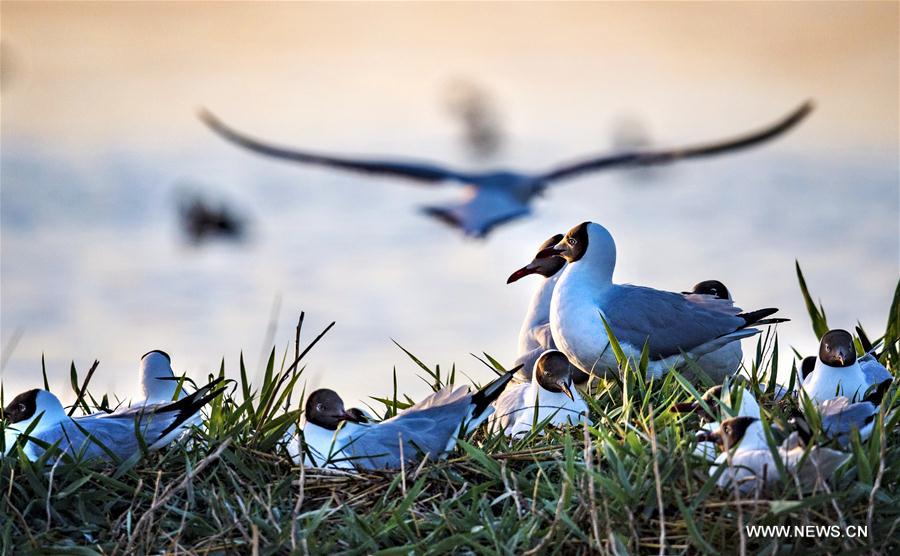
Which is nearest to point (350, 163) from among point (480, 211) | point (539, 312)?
point (480, 211)

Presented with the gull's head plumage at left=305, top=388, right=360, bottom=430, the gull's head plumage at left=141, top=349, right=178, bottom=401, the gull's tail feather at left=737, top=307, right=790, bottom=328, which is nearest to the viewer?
the gull's head plumage at left=305, top=388, right=360, bottom=430

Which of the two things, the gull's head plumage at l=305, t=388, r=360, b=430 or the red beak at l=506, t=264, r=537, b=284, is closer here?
the gull's head plumage at l=305, t=388, r=360, b=430

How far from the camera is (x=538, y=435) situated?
15.6ft

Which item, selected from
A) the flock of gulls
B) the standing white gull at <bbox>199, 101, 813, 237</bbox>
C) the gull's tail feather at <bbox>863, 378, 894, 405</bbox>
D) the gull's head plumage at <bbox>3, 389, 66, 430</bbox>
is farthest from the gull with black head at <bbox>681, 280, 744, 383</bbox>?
the standing white gull at <bbox>199, 101, 813, 237</bbox>

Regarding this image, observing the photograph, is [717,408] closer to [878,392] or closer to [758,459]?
[758,459]

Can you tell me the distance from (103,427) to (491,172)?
60.0 feet

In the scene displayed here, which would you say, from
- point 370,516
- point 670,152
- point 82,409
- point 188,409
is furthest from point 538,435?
point 670,152

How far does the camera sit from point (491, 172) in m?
22.6

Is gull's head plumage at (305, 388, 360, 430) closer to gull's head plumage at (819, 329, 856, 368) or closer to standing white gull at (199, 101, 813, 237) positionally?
gull's head plumage at (819, 329, 856, 368)

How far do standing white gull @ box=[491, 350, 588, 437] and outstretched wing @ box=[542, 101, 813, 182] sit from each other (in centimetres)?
1003

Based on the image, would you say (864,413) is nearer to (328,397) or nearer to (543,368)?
(543,368)

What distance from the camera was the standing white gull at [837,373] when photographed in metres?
5.15

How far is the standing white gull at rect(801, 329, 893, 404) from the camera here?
5.15m

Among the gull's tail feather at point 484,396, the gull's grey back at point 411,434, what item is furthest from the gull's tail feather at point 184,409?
the gull's tail feather at point 484,396
